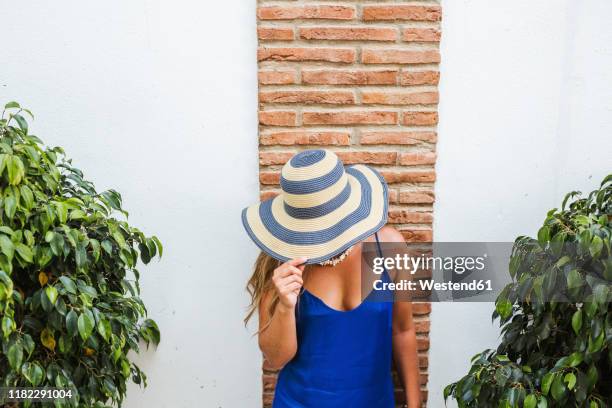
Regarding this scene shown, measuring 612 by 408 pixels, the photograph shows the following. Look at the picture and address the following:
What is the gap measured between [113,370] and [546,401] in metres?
1.56

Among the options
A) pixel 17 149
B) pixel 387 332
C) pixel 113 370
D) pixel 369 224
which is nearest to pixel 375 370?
pixel 387 332

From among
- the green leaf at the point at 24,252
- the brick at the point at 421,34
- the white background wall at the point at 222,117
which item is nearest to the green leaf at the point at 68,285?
the green leaf at the point at 24,252

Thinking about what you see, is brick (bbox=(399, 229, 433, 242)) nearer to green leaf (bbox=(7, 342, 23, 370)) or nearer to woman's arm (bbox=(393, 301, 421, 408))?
woman's arm (bbox=(393, 301, 421, 408))

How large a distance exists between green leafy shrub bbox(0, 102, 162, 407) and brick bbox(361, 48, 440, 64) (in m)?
1.15

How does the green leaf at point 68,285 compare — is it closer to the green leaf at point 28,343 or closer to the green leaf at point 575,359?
the green leaf at point 28,343

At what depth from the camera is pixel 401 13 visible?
2.68 meters

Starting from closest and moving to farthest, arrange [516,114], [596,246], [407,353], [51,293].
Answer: [596,246] → [51,293] → [407,353] → [516,114]

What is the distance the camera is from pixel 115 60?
277cm

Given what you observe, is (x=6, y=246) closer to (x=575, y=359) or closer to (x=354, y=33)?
(x=354, y=33)

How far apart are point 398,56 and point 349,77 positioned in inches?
8.6

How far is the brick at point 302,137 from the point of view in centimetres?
276

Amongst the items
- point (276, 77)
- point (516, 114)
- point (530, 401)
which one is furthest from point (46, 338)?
point (516, 114)

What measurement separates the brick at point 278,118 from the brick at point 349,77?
0.50ft

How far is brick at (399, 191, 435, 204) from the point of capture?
2.82m
